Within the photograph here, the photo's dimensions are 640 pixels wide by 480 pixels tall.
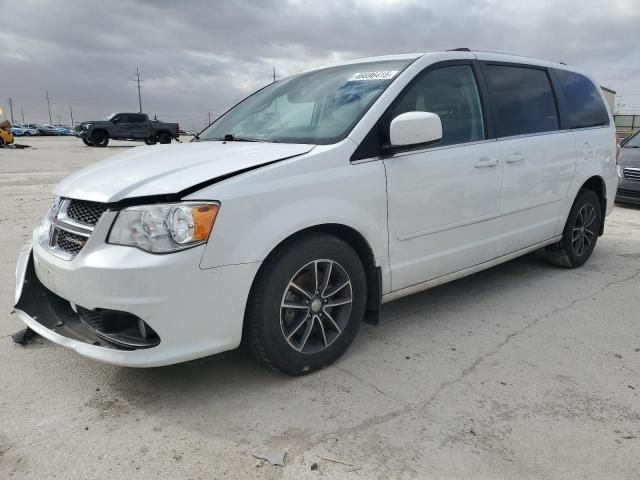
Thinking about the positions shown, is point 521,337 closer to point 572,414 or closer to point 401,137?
point 572,414

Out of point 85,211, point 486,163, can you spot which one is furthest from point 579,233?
point 85,211

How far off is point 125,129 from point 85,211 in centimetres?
2646

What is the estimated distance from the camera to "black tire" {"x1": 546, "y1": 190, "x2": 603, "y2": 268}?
14.8 ft

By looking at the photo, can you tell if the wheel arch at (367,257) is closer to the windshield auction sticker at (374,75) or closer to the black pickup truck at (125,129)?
the windshield auction sticker at (374,75)

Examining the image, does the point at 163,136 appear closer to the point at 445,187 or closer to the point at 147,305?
the point at 445,187

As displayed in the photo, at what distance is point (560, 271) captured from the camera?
467 cm

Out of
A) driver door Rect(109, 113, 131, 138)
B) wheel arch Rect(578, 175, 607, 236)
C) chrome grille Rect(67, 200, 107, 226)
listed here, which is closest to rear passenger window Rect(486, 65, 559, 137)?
wheel arch Rect(578, 175, 607, 236)

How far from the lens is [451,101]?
3346 millimetres

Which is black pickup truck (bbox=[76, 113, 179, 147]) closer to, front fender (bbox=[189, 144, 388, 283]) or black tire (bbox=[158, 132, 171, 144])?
black tire (bbox=[158, 132, 171, 144])

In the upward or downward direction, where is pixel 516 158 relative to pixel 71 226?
upward

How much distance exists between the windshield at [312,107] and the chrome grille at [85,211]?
1.09 metres

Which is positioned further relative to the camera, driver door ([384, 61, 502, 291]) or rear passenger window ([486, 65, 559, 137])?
rear passenger window ([486, 65, 559, 137])

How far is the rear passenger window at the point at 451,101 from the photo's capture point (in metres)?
3.09

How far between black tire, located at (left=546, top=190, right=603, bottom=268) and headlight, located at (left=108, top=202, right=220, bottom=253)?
353 centimetres
